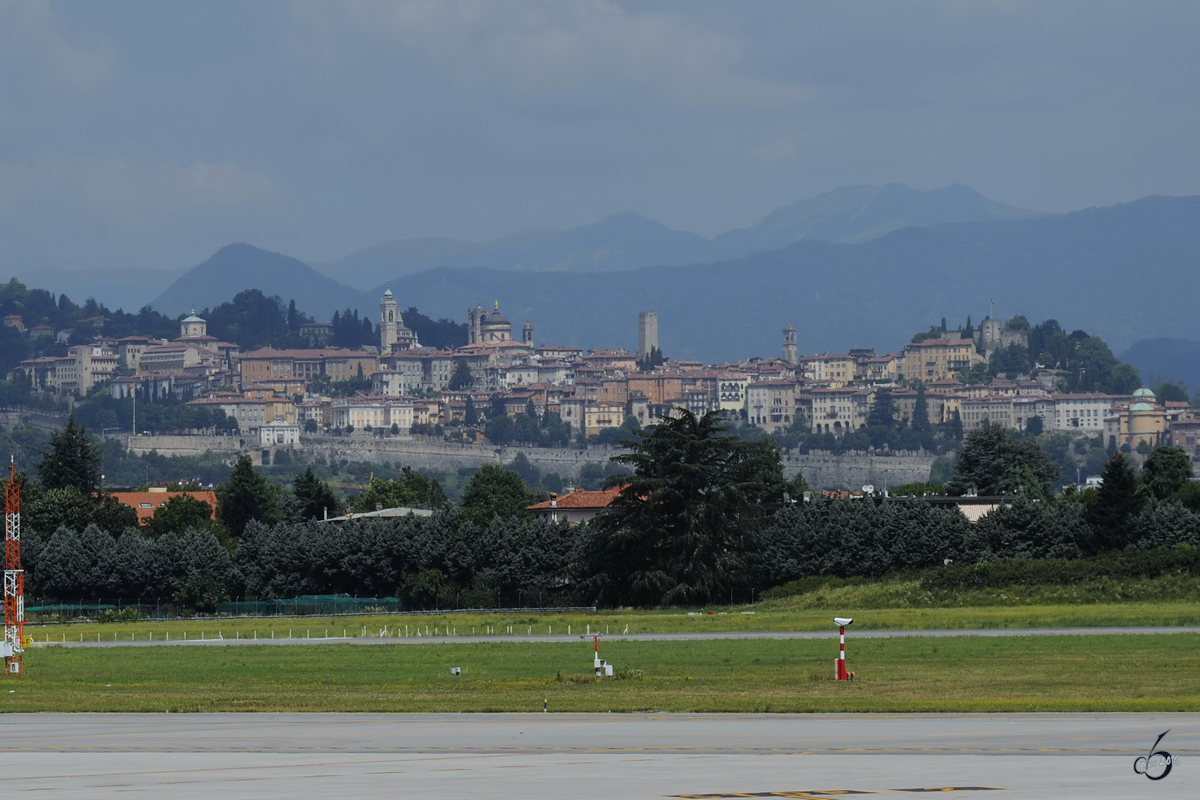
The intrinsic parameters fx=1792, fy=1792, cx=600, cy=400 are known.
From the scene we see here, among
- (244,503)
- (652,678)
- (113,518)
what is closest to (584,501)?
(244,503)

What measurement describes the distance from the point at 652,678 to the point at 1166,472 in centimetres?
7959

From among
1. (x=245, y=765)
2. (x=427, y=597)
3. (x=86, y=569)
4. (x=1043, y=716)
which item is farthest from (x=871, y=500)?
(x=245, y=765)

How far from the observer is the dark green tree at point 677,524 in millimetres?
75438

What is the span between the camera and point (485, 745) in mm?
22656

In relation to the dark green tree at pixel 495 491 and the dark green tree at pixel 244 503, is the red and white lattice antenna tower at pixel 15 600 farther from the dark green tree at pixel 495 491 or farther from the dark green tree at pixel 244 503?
the dark green tree at pixel 495 491

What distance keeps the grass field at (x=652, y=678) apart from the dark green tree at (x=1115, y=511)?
30.6m

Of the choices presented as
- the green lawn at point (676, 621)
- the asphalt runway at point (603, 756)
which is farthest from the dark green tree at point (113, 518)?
the asphalt runway at point (603, 756)

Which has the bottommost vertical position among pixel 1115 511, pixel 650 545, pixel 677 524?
pixel 650 545

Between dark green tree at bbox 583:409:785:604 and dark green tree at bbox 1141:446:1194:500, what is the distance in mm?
27265

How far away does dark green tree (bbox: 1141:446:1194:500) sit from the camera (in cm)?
9894

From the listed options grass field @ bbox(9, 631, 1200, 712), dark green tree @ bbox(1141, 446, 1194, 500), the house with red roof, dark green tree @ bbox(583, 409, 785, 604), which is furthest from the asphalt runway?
Answer: the house with red roof

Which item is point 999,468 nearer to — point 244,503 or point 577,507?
point 577,507

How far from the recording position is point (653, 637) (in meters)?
53.1

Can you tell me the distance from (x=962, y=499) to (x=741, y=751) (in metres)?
73.5
